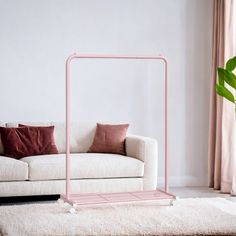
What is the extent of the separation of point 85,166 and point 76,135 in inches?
28.3

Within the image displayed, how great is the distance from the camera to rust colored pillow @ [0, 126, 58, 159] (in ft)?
18.9

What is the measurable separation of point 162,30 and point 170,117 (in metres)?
1.00

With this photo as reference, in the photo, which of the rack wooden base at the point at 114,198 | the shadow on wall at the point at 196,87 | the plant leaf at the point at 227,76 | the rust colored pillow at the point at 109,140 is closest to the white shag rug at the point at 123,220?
the rack wooden base at the point at 114,198

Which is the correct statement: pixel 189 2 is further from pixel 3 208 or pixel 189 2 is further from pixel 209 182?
pixel 3 208

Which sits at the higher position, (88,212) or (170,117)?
(170,117)

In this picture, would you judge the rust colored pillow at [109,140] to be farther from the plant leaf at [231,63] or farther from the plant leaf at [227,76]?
the plant leaf at [231,63]

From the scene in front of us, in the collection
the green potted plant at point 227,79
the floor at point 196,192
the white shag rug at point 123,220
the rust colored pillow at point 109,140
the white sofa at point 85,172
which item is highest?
the green potted plant at point 227,79

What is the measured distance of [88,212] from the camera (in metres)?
4.72

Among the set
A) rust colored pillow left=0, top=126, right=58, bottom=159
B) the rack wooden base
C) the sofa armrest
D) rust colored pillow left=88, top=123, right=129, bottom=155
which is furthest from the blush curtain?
rust colored pillow left=0, top=126, right=58, bottom=159

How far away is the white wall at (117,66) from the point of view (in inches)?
256

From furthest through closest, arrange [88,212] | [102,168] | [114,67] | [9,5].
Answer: [114,67], [9,5], [102,168], [88,212]

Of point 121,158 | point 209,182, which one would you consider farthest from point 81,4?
point 209,182

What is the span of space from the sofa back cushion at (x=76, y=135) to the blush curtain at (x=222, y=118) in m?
1.46

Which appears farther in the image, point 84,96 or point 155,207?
point 84,96
